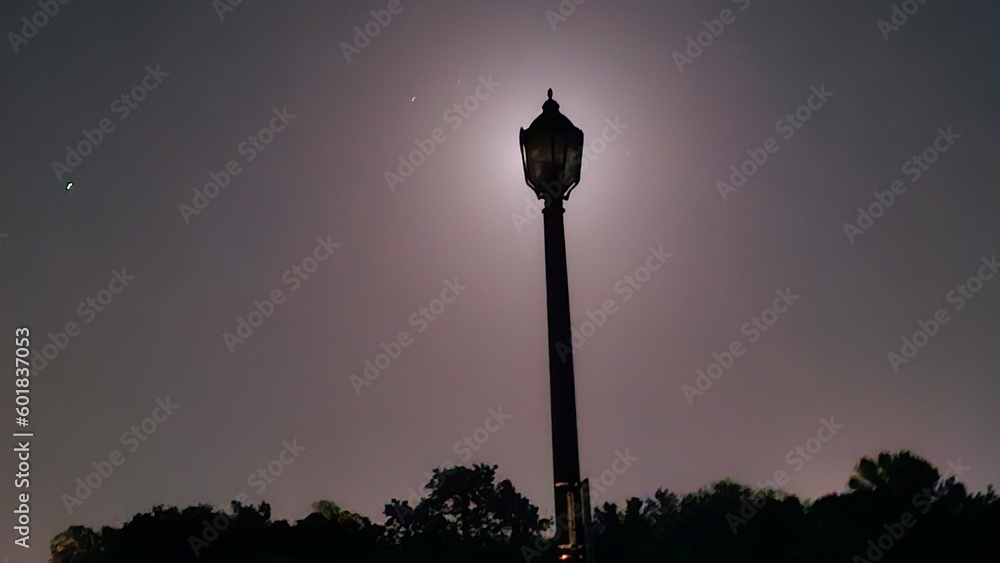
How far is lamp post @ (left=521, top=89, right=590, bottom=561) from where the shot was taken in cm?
390

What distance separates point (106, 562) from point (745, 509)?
37371 mm

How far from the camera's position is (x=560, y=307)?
4.36 m

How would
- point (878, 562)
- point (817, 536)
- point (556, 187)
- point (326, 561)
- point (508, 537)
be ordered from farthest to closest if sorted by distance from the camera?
point (508, 537) → point (326, 561) → point (817, 536) → point (878, 562) → point (556, 187)

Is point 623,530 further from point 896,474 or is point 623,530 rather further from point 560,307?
point 560,307

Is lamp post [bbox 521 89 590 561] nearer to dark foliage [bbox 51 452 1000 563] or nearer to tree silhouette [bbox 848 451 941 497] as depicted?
dark foliage [bbox 51 452 1000 563]

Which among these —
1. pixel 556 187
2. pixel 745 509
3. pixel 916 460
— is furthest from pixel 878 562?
pixel 556 187

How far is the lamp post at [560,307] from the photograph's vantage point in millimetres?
3898

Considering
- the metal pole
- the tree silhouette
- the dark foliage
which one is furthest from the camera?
the tree silhouette

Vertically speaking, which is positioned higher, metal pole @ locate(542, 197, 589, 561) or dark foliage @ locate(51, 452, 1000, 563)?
dark foliage @ locate(51, 452, 1000, 563)

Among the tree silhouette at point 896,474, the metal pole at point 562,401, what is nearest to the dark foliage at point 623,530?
the tree silhouette at point 896,474

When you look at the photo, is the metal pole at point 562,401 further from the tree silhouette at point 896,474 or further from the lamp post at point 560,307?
the tree silhouette at point 896,474

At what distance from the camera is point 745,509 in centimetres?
4831

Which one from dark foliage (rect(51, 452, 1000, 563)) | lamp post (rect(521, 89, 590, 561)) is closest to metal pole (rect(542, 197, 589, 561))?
lamp post (rect(521, 89, 590, 561))

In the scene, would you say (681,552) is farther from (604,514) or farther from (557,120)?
(557,120)
